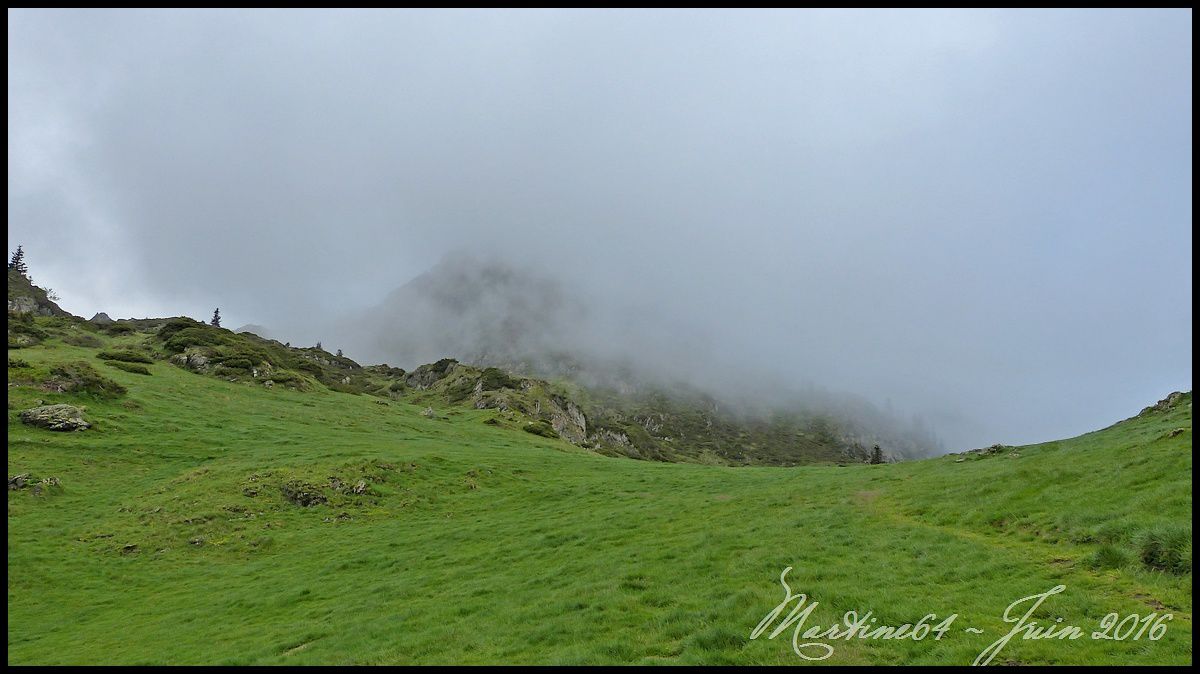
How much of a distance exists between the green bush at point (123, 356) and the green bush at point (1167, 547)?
300ft

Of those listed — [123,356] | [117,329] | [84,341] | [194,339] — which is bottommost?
[123,356]

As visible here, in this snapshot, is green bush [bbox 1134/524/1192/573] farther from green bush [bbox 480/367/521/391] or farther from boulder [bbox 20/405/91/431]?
green bush [bbox 480/367/521/391]

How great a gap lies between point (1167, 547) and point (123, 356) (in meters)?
93.4

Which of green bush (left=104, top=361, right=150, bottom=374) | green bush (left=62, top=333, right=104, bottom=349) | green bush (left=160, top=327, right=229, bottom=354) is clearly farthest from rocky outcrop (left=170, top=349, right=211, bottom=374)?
green bush (left=62, top=333, right=104, bottom=349)

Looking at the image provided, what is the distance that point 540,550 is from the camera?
84.1ft

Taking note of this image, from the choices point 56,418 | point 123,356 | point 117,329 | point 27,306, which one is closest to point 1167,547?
point 56,418

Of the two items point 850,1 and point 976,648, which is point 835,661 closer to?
point 976,648

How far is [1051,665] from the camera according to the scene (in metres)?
9.85

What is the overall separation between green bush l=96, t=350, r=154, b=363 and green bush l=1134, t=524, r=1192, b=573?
91379 millimetres

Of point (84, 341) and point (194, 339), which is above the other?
point (84, 341)

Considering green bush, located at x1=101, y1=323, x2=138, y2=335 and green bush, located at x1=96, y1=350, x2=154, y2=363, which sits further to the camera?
green bush, located at x1=101, y1=323, x2=138, y2=335

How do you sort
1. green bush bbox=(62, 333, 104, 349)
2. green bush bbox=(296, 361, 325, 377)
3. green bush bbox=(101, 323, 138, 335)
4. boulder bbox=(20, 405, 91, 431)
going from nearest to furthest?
1. boulder bbox=(20, 405, 91, 431)
2. green bush bbox=(62, 333, 104, 349)
3. green bush bbox=(296, 361, 325, 377)
4. green bush bbox=(101, 323, 138, 335)

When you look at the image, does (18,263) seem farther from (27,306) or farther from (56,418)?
(56,418)

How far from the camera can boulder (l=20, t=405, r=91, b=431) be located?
1632 inches
